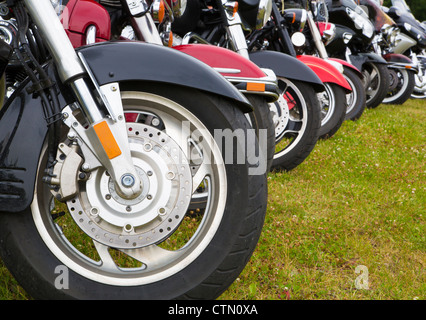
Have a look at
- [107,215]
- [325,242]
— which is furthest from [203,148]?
[325,242]

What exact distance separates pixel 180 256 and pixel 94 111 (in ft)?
1.87

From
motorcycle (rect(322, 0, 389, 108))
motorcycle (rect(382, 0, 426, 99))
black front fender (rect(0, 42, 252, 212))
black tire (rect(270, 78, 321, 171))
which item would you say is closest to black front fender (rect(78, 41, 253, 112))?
black front fender (rect(0, 42, 252, 212))

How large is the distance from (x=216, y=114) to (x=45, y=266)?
0.76 m

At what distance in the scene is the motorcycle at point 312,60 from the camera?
450 cm

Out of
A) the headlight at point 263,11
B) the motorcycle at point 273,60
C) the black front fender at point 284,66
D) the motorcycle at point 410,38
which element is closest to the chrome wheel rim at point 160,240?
the motorcycle at point 273,60

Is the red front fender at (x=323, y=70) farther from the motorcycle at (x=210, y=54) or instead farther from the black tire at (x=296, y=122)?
the motorcycle at (x=210, y=54)

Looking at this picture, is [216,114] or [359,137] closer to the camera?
[216,114]

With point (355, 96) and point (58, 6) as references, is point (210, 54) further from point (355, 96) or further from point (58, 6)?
point (355, 96)

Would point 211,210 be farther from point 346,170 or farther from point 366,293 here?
point 346,170

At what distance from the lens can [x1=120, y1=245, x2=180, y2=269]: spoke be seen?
171 centimetres

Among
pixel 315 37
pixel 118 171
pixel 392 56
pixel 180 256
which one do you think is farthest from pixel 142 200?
pixel 392 56

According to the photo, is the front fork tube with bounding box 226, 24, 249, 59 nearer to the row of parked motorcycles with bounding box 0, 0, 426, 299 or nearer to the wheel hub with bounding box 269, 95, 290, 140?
the wheel hub with bounding box 269, 95, 290, 140

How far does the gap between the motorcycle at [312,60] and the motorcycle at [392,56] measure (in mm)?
4309

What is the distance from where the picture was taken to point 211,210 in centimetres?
→ 171
